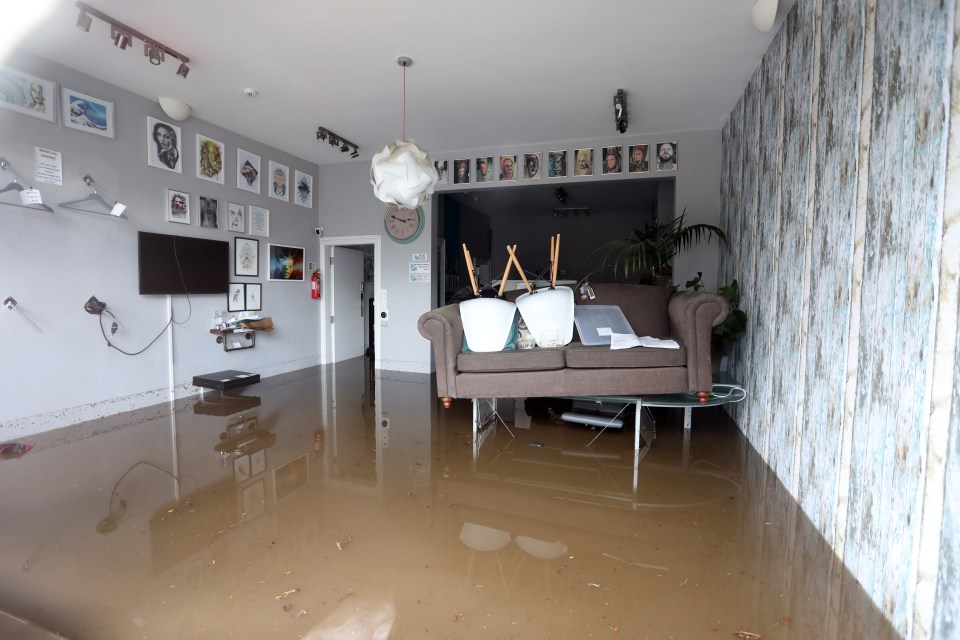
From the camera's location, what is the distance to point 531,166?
6.12 meters

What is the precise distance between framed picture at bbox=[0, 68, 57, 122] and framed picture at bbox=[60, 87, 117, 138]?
0.08 metres

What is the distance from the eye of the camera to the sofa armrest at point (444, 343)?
11.4ft

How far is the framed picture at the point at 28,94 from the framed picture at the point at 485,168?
432 cm

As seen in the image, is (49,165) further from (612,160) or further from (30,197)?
(612,160)

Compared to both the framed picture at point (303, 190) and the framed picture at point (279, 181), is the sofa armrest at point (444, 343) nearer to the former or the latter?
the framed picture at point (279, 181)

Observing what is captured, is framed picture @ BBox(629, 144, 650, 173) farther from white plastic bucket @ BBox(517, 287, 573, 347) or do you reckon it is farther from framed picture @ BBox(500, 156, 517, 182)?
white plastic bucket @ BBox(517, 287, 573, 347)

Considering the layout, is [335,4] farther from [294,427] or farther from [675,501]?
[675,501]

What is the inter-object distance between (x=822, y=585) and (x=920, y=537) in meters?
0.55

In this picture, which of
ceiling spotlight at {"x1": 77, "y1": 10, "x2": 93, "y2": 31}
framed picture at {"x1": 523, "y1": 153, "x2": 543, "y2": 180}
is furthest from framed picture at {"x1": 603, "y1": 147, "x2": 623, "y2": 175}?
ceiling spotlight at {"x1": 77, "y1": 10, "x2": 93, "y2": 31}

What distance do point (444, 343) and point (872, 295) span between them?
247 cm

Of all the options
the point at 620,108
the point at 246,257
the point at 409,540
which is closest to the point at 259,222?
the point at 246,257

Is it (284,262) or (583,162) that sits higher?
(583,162)

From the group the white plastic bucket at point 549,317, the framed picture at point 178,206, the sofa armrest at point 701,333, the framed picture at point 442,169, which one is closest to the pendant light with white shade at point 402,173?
the white plastic bucket at point 549,317

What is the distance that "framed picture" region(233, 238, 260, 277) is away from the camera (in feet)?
18.6
